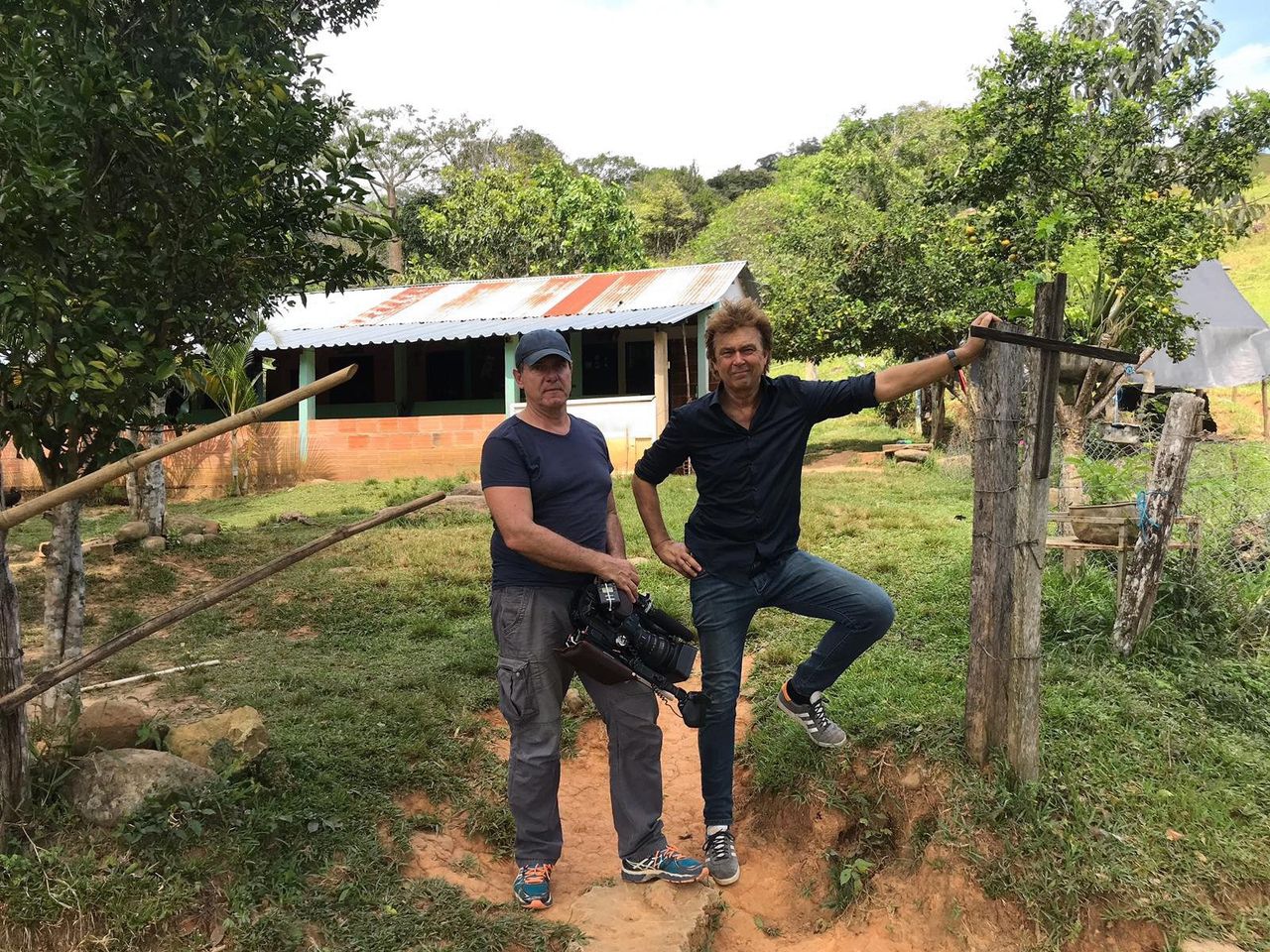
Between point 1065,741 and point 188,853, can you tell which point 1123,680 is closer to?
point 1065,741

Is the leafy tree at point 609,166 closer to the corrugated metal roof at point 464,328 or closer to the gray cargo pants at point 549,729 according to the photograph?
the corrugated metal roof at point 464,328

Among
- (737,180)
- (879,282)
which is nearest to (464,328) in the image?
(879,282)

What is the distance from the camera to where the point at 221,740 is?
11.2 ft

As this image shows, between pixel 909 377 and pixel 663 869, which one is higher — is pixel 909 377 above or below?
above

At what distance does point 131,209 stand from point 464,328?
1168cm

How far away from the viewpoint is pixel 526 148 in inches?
1391

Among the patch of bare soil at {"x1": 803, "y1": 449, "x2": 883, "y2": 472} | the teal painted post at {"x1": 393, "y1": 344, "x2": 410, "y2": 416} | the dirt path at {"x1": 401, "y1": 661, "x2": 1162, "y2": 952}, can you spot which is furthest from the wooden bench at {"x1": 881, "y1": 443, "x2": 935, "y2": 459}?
the dirt path at {"x1": 401, "y1": 661, "x2": 1162, "y2": 952}

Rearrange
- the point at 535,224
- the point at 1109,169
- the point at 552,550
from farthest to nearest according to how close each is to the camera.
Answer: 1. the point at 535,224
2. the point at 1109,169
3. the point at 552,550

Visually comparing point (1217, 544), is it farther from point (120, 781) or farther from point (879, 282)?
point (879, 282)

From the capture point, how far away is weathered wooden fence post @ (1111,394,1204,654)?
439 cm

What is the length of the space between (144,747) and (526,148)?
35.2 metres

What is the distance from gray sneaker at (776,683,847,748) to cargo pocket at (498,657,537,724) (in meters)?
1.24

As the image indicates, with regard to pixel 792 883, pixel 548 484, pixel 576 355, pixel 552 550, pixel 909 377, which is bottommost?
pixel 792 883

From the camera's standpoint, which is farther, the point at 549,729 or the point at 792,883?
the point at 792,883
